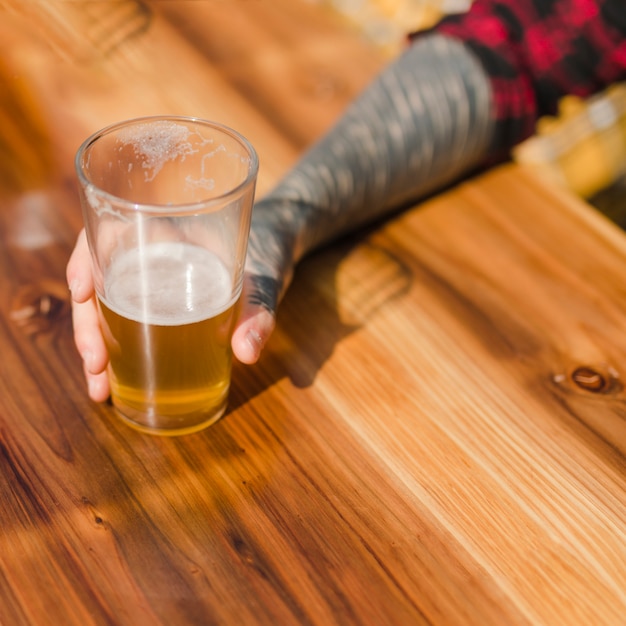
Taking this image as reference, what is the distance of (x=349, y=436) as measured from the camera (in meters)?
0.60

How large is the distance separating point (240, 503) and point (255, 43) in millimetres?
721

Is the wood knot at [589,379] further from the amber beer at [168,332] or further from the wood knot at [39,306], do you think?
the wood knot at [39,306]

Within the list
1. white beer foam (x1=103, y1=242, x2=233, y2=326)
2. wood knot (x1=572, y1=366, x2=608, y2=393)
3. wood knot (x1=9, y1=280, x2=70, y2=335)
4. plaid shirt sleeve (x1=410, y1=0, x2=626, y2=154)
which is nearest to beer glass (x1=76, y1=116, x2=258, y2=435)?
white beer foam (x1=103, y1=242, x2=233, y2=326)

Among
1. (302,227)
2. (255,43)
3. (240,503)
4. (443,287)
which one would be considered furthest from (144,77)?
(240,503)

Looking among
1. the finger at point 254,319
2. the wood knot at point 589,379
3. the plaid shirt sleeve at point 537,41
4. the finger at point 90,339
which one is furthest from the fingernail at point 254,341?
the plaid shirt sleeve at point 537,41

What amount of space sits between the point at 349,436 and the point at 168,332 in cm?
17

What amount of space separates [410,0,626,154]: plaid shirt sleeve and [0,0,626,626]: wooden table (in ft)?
0.32

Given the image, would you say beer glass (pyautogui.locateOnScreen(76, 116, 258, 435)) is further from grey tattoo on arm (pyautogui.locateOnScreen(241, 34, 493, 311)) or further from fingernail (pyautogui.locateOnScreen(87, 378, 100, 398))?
grey tattoo on arm (pyautogui.locateOnScreen(241, 34, 493, 311))

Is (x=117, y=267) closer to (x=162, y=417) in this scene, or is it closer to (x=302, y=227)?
(x=162, y=417)

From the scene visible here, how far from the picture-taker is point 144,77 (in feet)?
3.19

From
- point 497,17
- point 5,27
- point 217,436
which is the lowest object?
point 5,27

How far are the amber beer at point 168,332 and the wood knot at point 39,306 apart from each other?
0.39 ft

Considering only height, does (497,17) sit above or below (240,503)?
above

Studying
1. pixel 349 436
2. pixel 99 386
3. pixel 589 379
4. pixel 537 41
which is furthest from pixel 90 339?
pixel 537 41
